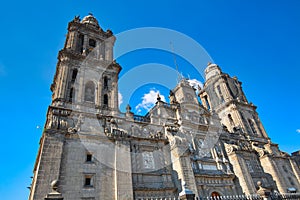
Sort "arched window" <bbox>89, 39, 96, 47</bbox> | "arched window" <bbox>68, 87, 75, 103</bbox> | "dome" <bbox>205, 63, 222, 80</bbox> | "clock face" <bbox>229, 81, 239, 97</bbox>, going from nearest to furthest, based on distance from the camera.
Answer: "arched window" <bbox>68, 87, 75, 103</bbox> → "arched window" <bbox>89, 39, 96, 47</bbox> → "clock face" <bbox>229, 81, 239, 97</bbox> → "dome" <bbox>205, 63, 222, 80</bbox>

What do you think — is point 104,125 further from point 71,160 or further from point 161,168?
point 161,168

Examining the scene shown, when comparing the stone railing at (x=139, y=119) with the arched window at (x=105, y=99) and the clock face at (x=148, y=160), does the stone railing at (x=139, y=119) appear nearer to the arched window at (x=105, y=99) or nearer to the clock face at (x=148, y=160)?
the arched window at (x=105, y=99)

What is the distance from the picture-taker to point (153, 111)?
83.3 feet

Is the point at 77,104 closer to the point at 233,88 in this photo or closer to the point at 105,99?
the point at 105,99

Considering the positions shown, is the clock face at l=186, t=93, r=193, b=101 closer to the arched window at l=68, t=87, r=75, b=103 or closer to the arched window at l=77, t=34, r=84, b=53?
the arched window at l=77, t=34, r=84, b=53

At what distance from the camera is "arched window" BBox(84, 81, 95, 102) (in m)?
21.6

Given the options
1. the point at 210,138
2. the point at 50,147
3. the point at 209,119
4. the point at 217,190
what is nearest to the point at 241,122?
the point at 209,119

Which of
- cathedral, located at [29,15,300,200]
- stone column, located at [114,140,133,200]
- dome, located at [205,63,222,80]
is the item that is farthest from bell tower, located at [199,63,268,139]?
stone column, located at [114,140,133,200]

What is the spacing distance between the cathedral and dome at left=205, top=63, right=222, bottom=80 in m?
10.8

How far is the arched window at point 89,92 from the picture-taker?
21578mm

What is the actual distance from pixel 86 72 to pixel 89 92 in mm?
2640

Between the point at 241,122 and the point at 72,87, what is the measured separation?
26.5 meters

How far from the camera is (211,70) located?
42719 millimetres

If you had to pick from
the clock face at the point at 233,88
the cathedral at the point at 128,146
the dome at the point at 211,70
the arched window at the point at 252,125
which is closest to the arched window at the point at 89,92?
the cathedral at the point at 128,146
